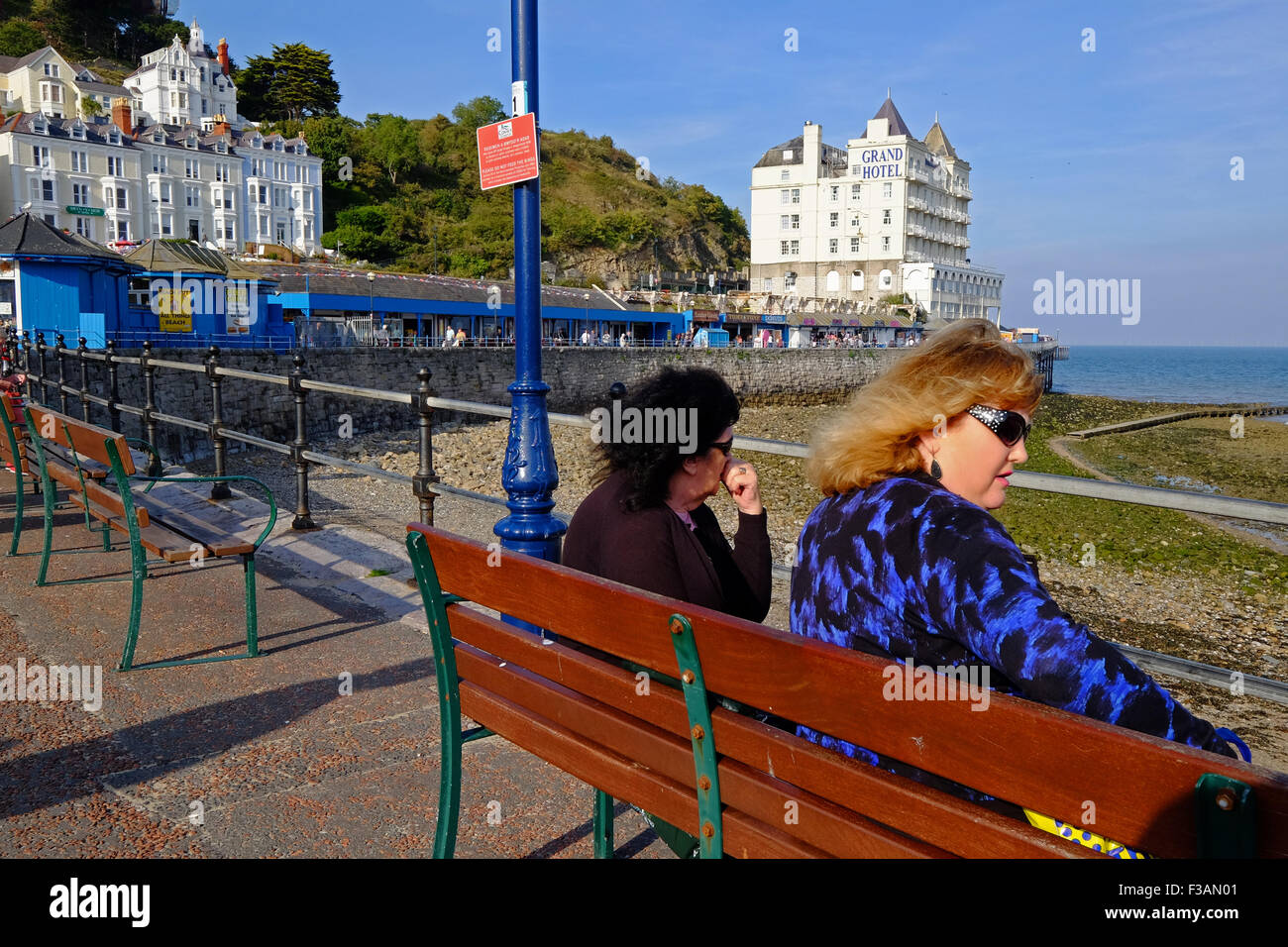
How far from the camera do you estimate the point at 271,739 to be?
3572 mm

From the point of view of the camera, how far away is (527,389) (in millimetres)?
4453

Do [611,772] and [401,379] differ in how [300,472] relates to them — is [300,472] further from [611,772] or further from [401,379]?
[401,379]

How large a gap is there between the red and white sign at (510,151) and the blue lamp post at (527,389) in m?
0.06

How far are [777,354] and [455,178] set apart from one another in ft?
181

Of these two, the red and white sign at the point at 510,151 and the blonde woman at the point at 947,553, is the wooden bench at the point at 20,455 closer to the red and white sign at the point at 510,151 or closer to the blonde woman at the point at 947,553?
the red and white sign at the point at 510,151

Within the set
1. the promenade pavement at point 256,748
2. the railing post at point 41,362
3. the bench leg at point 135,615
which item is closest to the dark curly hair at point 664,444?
the promenade pavement at point 256,748

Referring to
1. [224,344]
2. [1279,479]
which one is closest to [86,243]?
[224,344]

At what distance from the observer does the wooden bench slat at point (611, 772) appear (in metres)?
1.76

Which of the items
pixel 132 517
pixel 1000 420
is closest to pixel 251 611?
pixel 132 517

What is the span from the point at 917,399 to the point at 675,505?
871mm

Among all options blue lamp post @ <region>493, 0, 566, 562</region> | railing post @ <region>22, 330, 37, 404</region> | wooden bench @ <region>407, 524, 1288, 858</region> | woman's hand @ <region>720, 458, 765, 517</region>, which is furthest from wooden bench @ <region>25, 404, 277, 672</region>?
railing post @ <region>22, 330, 37, 404</region>

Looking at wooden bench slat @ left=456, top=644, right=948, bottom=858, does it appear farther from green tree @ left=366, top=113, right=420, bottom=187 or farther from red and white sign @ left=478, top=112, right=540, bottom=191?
green tree @ left=366, top=113, right=420, bottom=187

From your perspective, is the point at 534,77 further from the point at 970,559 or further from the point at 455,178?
the point at 455,178
